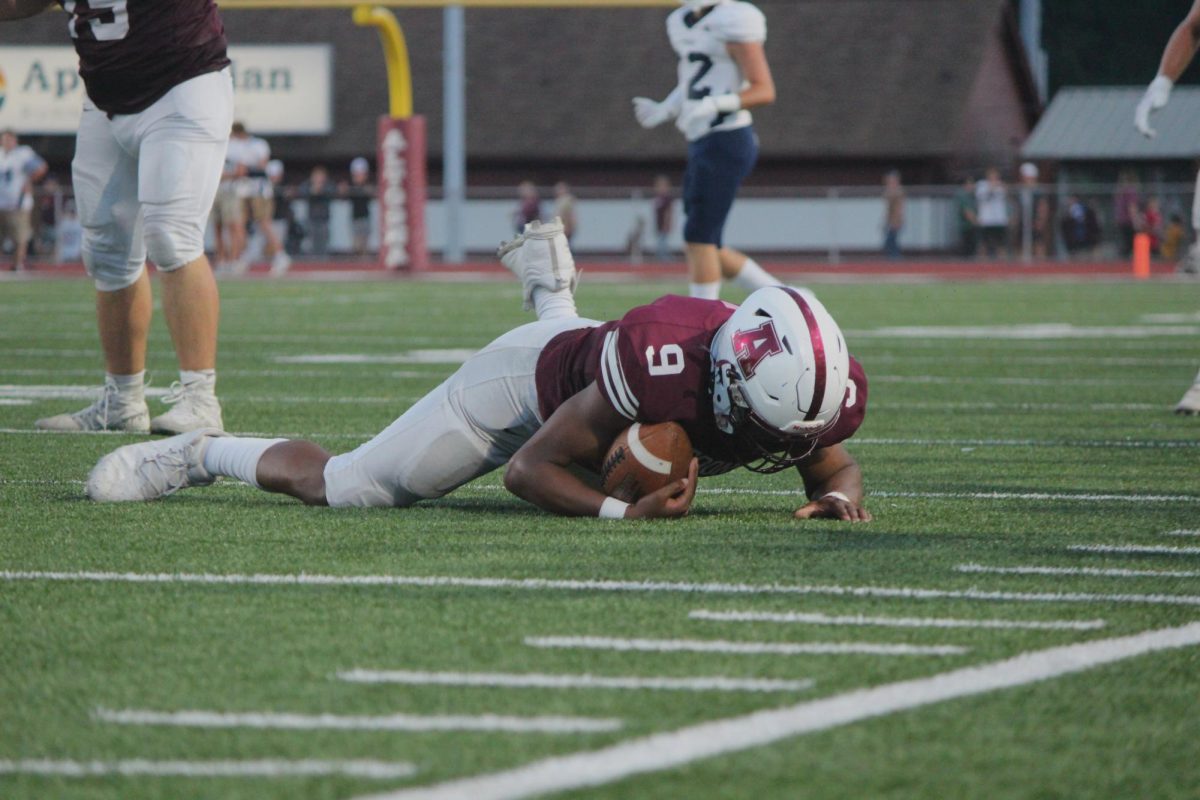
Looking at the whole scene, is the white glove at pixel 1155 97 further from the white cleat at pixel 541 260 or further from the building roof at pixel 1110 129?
the building roof at pixel 1110 129

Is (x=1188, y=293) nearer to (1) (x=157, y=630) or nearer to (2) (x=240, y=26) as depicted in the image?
(1) (x=157, y=630)

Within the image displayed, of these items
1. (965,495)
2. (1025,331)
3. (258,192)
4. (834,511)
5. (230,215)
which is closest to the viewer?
(834,511)

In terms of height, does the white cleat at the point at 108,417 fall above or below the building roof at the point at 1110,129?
above

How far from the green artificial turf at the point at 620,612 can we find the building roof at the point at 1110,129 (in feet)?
113

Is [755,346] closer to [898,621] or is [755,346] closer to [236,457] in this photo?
[898,621]

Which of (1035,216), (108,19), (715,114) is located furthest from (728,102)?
(1035,216)

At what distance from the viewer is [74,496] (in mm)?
5125

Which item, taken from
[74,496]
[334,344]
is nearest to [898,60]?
[334,344]

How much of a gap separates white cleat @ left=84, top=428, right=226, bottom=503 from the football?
1.12m

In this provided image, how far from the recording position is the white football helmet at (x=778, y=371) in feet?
14.2

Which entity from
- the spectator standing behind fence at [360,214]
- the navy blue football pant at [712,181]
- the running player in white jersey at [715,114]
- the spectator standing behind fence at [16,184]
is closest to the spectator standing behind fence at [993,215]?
the spectator standing behind fence at [360,214]

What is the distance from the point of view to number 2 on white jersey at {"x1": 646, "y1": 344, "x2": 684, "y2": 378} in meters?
4.45

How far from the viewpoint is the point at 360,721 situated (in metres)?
2.77

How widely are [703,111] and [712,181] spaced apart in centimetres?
38
